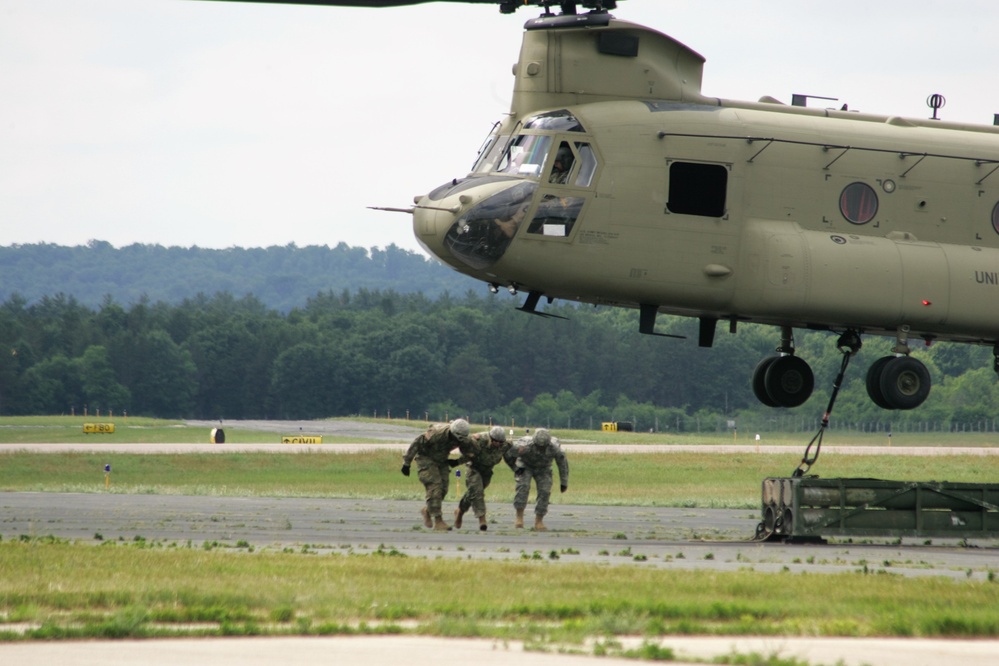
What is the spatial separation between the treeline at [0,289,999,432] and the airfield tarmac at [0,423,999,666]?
7023cm

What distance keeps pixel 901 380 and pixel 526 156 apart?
259 inches

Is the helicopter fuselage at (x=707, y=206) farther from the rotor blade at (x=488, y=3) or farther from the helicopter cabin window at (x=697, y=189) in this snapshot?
the rotor blade at (x=488, y=3)

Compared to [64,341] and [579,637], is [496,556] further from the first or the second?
[64,341]

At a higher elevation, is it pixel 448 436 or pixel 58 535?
pixel 448 436

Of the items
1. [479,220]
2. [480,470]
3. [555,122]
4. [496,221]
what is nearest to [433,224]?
[479,220]

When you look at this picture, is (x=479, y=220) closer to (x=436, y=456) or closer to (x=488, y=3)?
(x=488, y=3)

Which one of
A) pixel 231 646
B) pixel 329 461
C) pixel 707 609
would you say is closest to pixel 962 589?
pixel 707 609

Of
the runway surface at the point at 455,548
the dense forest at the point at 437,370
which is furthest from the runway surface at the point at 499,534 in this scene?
the dense forest at the point at 437,370

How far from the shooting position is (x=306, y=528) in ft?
67.4

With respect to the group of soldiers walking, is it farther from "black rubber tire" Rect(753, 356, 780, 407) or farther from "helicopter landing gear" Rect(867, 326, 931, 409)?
"helicopter landing gear" Rect(867, 326, 931, 409)

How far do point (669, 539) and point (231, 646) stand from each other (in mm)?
11055

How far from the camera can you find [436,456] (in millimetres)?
21281

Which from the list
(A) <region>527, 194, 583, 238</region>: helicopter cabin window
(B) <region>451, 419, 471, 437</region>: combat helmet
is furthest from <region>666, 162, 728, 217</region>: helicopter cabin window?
(B) <region>451, 419, 471, 437</region>: combat helmet

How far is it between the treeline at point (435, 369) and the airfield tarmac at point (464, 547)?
230 feet
